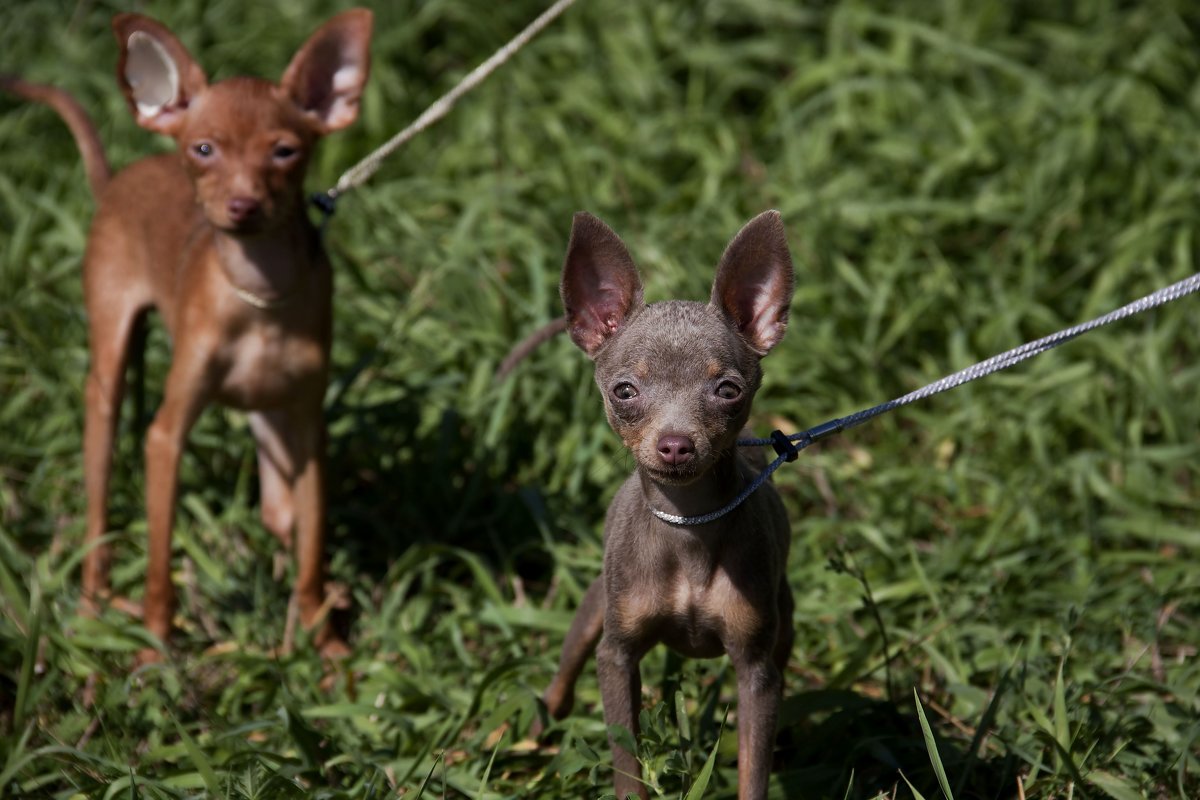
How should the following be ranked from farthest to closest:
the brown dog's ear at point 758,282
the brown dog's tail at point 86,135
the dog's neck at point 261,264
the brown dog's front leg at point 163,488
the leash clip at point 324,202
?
the brown dog's tail at point 86,135 → the leash clip at point 324,202 → the brown dog's front leg at point 163,488 → the dog's neck at point 261,264 → the brown dog's ear at point 758,282

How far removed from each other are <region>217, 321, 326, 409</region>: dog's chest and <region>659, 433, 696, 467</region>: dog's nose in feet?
7.40

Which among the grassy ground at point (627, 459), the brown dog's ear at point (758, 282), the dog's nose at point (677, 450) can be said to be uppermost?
the brown dog's ear at point (758, 282)

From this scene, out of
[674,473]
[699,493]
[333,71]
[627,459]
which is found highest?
[333,71]

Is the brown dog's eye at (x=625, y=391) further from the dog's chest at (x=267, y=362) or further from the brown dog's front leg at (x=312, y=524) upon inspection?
the brown dog's front leg at (x=312, y=524)

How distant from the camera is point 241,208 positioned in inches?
191

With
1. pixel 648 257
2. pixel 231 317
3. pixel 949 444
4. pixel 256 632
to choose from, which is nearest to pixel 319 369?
pixel 231 317

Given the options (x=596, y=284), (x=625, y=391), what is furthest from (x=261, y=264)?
(x=625, y=391)

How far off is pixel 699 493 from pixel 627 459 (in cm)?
199

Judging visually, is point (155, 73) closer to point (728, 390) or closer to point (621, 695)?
point (728, 390)

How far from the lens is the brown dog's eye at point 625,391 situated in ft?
11.7

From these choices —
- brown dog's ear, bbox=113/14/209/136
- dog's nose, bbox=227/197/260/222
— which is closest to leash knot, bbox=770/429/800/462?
dog's nose, bbox=227/197/260/222

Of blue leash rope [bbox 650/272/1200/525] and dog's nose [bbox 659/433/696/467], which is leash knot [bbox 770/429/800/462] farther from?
dog's nose [bbox 659/433/696/467]

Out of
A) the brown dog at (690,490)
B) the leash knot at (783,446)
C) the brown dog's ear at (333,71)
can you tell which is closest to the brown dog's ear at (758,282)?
the brown dog at (690,490)

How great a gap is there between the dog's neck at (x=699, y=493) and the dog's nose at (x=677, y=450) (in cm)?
27
